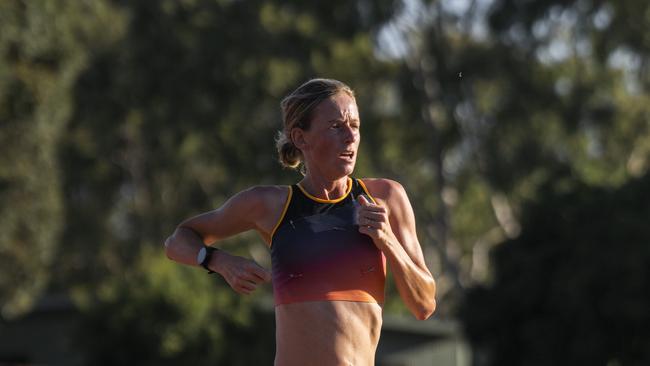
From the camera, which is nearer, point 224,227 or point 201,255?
point 201,255

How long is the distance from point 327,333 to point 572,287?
22.2 m

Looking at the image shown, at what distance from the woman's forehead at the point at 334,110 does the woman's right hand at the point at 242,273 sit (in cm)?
61

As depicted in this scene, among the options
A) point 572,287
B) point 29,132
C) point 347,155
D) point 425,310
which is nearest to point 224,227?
point 347,155

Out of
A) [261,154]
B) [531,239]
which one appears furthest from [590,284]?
[261,154]

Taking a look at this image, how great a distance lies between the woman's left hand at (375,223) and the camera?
14.5ft

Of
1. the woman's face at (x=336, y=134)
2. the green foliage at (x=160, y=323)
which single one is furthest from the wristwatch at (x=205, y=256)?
the green foliage at (x=160, y=323)

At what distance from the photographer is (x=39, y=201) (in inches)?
1239

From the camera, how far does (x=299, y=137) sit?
4.85m

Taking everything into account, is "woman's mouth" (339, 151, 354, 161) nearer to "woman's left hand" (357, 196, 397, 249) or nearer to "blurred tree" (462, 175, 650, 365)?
"woman's left hand" (357, 196, 397, 249)

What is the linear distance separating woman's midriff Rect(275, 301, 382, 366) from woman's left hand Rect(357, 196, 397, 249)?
0.31 meters

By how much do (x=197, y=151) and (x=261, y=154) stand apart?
403cm

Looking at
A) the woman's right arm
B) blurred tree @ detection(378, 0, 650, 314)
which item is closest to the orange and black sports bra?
the woman's right arm

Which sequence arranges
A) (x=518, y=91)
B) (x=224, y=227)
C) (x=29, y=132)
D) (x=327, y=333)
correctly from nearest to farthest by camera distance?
(x=327, y=333)
(x=224, y=227)
(x=29, y=132)
(x=518, y=91)

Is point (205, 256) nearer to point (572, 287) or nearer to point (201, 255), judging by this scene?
point (201, 255)
